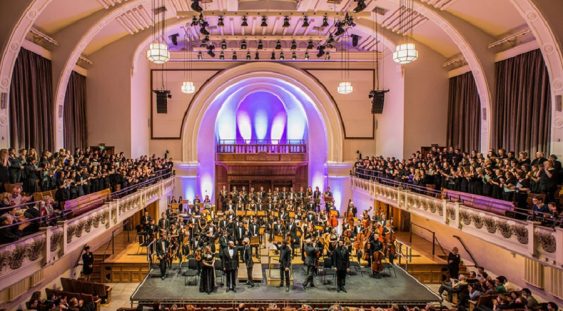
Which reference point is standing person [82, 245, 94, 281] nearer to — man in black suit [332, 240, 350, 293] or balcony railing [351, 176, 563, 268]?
man in black suit [332, 240, 350, 293]

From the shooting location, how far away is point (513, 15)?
44.4 ft

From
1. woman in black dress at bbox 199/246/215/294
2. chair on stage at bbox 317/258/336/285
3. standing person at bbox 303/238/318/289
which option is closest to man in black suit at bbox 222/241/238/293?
woman in black dress at bbox 199/246/215/294

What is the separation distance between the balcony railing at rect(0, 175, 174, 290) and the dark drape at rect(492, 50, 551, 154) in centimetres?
1255

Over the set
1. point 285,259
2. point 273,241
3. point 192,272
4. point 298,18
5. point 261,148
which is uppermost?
point 298,18

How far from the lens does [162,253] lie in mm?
12398

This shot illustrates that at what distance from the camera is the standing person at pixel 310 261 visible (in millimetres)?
11517

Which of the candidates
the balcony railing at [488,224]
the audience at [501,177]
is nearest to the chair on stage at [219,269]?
the balcony railing at [488,224]

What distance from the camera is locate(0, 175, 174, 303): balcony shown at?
6.94 metres

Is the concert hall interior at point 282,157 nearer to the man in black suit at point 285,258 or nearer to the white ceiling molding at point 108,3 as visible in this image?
the man in black suit at point 285,258

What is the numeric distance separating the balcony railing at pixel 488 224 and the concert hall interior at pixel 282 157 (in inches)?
2.2

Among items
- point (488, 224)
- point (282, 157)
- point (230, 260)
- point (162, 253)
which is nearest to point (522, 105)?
point (488, 224)

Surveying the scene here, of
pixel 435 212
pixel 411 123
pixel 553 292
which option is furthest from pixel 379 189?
pixel 553 292

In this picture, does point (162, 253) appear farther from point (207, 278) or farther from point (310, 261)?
point (310, 261)

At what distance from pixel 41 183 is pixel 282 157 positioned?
15002 millimetres
